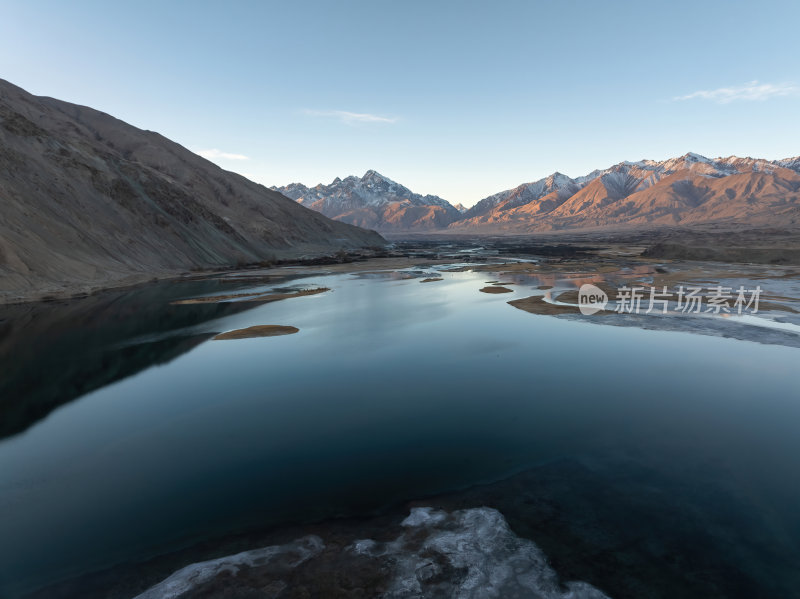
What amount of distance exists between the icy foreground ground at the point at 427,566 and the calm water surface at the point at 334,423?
1431 millimetres

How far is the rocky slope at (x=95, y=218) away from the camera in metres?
52.7

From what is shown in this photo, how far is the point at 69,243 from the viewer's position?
59219 millimetres

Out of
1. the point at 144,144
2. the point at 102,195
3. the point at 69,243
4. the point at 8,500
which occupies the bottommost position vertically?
the point at 8,500

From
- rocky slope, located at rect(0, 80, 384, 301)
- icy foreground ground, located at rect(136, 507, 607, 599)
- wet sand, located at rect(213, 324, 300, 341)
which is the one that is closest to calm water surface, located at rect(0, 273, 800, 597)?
icy foreground ground, located at rect(136, 507, 607, 599)

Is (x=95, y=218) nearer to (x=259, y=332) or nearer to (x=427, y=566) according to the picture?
(x=259, y=332)

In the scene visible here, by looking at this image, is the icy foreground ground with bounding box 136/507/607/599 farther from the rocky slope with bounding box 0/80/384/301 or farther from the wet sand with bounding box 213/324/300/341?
the rocky slope with bounding box 0/80/384/301

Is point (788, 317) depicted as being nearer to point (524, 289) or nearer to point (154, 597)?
point (524, 289)

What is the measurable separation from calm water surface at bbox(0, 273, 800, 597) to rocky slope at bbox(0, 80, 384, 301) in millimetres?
23605

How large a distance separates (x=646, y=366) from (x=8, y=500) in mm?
28420

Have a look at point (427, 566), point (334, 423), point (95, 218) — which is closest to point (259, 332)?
point (334, 423)

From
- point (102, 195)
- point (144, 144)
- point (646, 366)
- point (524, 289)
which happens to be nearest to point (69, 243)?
point (102, 195)

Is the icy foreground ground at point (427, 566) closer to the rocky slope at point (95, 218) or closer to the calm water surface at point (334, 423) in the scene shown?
the calm water surface at point (334, 423)

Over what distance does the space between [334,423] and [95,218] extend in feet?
240

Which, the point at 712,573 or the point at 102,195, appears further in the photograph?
the point at 102,195
